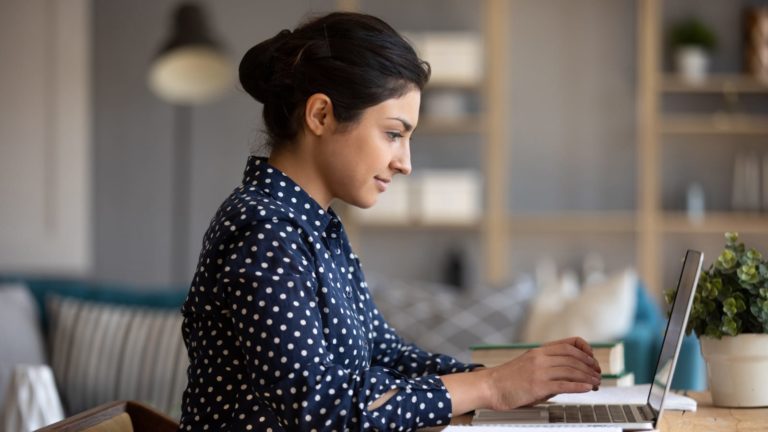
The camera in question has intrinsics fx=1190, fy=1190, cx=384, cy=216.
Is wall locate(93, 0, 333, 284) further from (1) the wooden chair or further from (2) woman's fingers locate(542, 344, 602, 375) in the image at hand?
(2) woman's fingers locate(542, 344, 602, 375)

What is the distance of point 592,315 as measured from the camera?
3.97m

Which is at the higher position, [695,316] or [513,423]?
[695,316]

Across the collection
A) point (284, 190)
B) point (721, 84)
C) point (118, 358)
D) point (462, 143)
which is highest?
point (721, 84)

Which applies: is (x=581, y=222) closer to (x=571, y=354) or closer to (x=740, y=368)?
(x=740, y=368)

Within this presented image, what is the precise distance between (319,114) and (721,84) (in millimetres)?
4638

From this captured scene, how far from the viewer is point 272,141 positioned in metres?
1.77

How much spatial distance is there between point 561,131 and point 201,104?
199cm

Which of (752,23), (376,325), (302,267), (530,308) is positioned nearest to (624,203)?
(752,23)

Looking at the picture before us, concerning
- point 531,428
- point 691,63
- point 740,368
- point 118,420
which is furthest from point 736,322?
point 691,63

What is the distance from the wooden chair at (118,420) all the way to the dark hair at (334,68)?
1.51 feet

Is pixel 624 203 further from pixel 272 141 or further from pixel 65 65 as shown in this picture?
pixel 272 141

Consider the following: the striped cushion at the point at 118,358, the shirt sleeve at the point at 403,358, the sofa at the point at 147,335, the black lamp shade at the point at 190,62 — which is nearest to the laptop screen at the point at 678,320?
the shirt sleeve at the point at 403,358

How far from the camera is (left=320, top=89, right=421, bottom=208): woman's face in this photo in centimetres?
168

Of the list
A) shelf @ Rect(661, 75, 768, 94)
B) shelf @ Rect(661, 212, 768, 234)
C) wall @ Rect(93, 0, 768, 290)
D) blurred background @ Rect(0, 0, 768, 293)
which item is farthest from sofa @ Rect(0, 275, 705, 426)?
wall @ Rect(93, 0, 768, 290)
